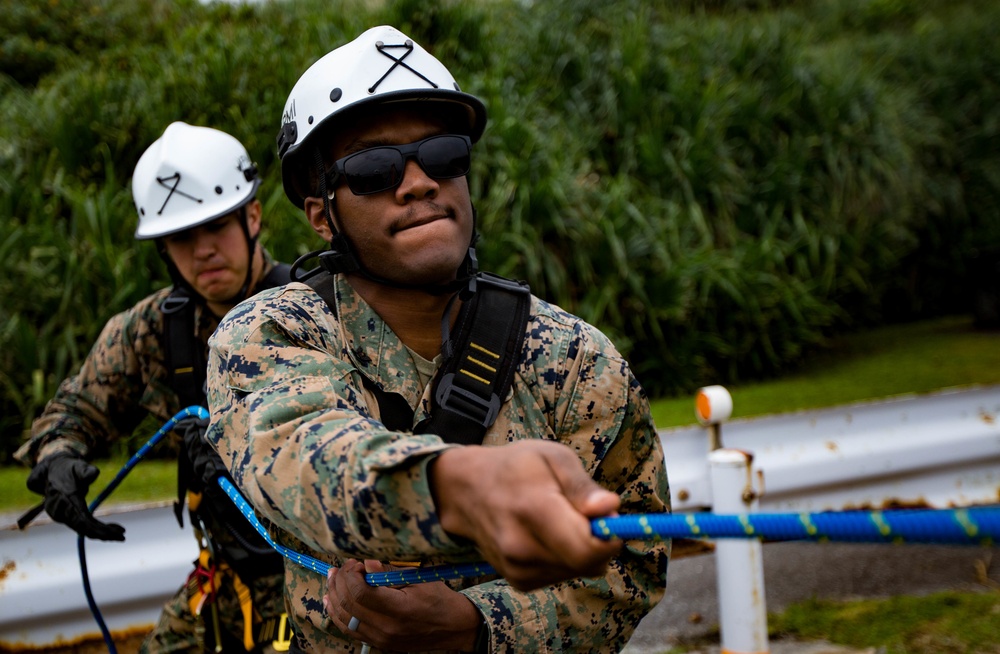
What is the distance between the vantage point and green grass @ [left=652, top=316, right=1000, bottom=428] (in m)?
5.18

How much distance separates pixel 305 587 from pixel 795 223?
621cm

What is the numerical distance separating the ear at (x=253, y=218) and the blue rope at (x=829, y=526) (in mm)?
2476

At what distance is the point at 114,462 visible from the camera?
4.74m

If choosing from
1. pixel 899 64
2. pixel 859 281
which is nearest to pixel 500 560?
pixel 859 281

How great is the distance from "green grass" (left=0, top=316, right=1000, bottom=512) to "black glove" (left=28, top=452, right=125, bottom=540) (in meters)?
1.09

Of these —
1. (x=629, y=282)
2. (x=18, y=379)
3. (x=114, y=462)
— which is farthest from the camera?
(x=629, y=282)

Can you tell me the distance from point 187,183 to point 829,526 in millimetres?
2783

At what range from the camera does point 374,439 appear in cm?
112

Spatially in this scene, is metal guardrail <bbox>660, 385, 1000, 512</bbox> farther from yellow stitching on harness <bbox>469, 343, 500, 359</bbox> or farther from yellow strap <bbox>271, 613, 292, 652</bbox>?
yellow stitching on harness <bbox>469, 343, 500, 359</bbox>

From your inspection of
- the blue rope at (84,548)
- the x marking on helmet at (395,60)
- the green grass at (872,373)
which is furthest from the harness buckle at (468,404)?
the green grass at (872,373)

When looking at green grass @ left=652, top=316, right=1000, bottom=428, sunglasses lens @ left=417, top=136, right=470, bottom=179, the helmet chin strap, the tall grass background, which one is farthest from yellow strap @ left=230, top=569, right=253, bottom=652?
the tall grass background

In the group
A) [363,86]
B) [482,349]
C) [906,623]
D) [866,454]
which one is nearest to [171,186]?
[363,86]

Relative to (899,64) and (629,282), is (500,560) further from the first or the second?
(899,64)

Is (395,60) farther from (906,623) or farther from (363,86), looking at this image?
(906,623)
